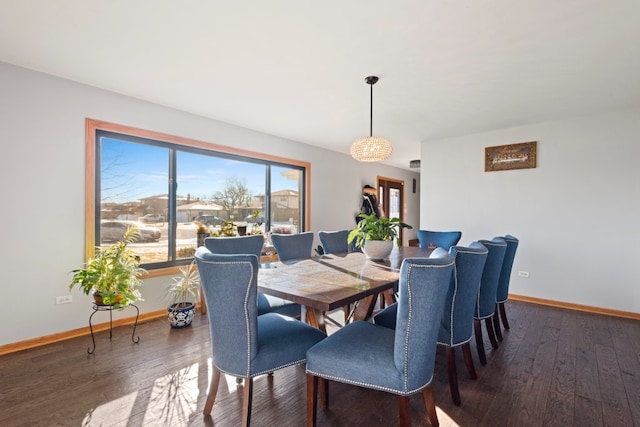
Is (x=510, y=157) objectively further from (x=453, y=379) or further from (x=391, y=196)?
(x=391, y=196)

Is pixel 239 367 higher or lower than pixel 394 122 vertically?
lower

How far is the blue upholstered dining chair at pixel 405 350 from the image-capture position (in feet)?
4.58

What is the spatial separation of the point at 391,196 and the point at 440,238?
4410 mm

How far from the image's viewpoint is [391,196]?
8.27 m

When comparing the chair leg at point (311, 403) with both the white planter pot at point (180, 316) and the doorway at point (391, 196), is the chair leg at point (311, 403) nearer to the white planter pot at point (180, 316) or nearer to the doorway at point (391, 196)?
the white planter pot at point (180, 316)

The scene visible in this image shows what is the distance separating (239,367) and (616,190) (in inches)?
188

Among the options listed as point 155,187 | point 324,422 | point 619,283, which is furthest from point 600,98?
point 155,187

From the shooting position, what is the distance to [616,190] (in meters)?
3.79

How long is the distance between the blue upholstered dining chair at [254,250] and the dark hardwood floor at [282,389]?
1.54ft

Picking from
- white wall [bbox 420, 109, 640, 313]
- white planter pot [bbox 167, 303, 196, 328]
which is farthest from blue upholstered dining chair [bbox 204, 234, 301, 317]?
white wall [bbox 420, 109, 640, 313]

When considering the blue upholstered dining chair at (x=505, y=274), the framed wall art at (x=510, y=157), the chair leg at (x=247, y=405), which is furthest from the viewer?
the framed wall art at (x=510, y=157)

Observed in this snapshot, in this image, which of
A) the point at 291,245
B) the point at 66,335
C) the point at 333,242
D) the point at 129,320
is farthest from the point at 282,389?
the point at 66,335

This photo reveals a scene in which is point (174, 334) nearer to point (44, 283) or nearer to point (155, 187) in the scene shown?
point (44, 283)

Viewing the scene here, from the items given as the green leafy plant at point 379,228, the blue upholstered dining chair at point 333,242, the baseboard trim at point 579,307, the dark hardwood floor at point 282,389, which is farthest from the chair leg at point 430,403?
the baseboard trim at point 579,307
